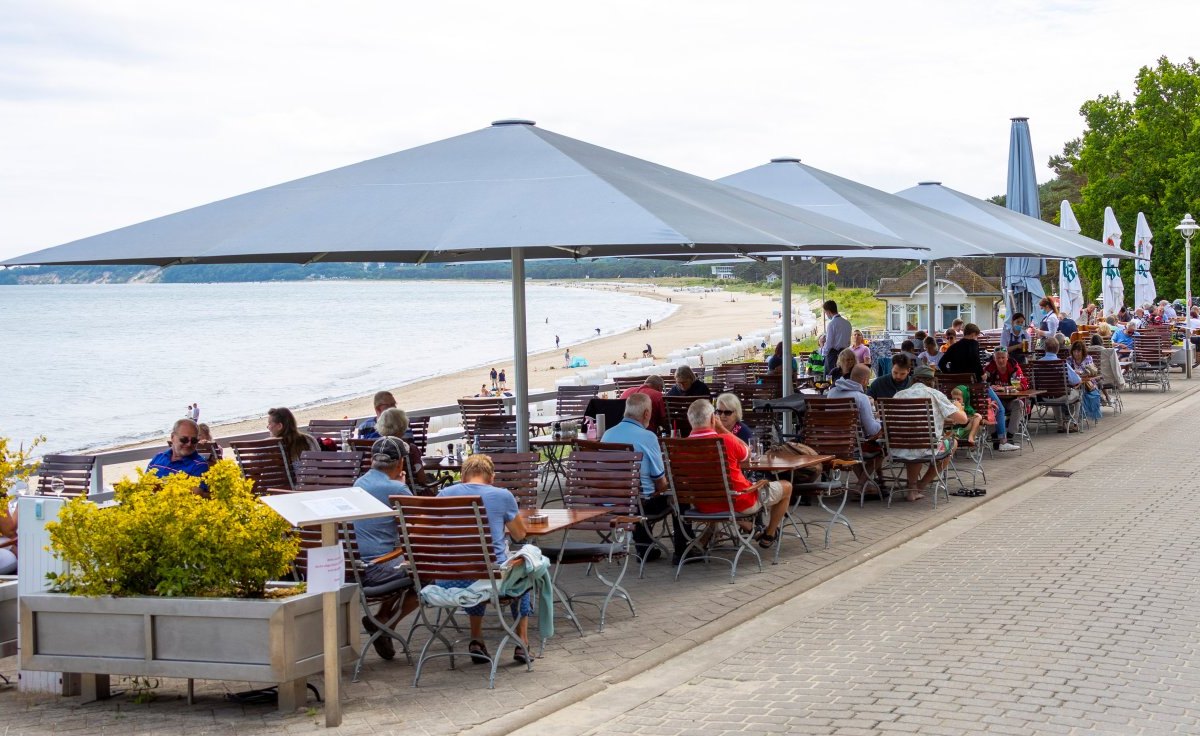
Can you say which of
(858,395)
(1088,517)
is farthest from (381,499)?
(1088,517)

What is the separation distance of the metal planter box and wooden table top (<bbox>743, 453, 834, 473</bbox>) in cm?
403

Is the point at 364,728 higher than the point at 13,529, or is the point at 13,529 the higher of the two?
the point at 13,529

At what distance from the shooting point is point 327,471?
862 cm

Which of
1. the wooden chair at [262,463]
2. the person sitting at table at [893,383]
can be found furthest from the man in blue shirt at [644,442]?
the person sitting at table at [893,383]

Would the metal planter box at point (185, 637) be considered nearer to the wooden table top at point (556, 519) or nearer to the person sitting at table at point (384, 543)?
the person sitting at table at point (384, 543)

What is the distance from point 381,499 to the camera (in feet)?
22.6

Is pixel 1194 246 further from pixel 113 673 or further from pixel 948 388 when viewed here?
pixel 113 673

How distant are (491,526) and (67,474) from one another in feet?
15.7

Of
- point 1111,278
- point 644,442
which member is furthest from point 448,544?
point 1111,278

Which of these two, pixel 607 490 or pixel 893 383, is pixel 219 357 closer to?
pixel 893 383

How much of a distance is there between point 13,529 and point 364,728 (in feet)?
Answer: 10.1

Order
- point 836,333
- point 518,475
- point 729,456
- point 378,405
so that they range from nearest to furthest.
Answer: point 518,475
point 729,456
point 378,405
point 836,333

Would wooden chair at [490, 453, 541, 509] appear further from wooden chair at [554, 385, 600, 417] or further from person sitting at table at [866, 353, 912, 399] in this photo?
wooden chair at [554, 385, 600, 417]

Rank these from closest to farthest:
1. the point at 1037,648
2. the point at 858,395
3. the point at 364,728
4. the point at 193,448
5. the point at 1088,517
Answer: the point at 364,728, the point at 1037,648, the point at 193,448, the point at 1088,517, the point at 858,395
